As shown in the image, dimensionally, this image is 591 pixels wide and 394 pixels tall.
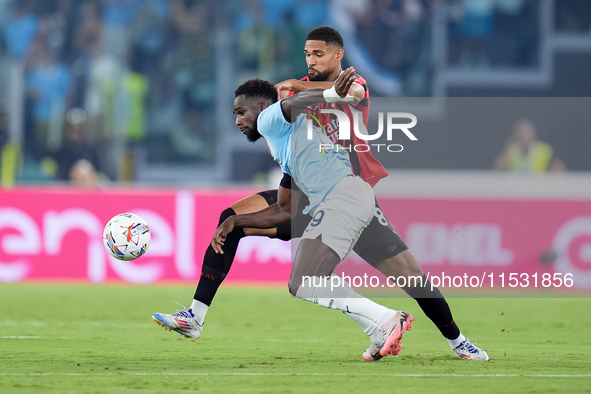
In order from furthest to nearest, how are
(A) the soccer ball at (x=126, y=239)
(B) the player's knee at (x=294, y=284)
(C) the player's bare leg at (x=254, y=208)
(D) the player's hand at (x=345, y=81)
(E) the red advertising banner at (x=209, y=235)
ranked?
(E) the red advertising banner at (x=209, y=235) < (A) the soccer ball at (x=126, y=239) < (C) the player's bare leg at (x=254, y=208) < (B) the player's knee at (x=294, y=284) < (D) the player's hand at (x=345, y=81)

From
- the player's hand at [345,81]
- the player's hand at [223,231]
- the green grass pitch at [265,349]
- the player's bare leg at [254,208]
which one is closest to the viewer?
the green grass pitch at [265,349]

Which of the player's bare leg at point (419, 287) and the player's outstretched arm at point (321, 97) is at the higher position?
the player's outstretched arm at point (321, 97)

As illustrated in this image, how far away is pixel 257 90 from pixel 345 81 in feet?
3.76

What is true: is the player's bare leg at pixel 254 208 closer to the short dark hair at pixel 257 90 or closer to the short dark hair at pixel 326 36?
the short dark hair at pixel 257 90

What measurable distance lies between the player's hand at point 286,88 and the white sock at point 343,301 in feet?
4.40

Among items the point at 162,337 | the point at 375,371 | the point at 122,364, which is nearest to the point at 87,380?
the point at 122,364

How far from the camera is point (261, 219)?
7.21 m

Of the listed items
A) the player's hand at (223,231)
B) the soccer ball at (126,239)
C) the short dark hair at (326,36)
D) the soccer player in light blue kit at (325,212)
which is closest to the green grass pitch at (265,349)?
the soccer player in light blue kit at (325,212)

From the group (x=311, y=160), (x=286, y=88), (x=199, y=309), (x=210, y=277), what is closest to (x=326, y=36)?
(x=286, y=88)

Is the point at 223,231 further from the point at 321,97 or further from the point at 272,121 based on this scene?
the point at 321,97

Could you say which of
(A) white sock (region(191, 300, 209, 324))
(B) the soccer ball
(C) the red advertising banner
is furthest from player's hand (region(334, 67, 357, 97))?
(C) the red advertising banner

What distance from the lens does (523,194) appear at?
46.0 ft

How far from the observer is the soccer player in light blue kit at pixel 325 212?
6.55m

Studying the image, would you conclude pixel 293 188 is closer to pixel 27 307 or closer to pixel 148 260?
pixel 27 307
